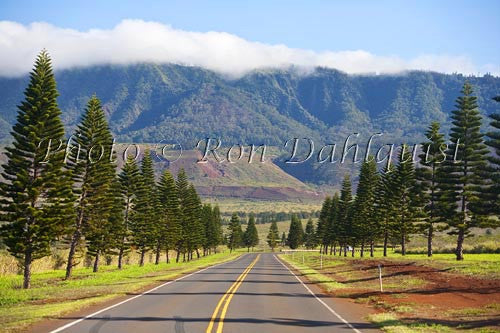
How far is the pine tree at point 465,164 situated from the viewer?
61312 millimetres

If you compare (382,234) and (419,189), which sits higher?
(419,189)

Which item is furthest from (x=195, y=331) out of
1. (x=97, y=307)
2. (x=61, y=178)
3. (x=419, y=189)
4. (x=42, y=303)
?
(x=419, y=189)

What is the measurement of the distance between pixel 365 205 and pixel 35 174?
62367 millimetres

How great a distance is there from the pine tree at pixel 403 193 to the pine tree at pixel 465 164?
40.6 feet

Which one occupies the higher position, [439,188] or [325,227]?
[439,188]

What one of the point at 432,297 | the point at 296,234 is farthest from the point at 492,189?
the point at 296,234

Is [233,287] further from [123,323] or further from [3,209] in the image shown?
[3,209]

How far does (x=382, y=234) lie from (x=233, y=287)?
211 feet

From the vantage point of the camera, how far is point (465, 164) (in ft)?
205

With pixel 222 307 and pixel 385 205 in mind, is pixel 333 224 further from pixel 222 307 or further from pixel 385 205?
pixel 222 307

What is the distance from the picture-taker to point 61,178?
47.4m

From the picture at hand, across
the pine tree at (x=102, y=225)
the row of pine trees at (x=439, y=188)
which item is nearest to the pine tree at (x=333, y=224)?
the row of pine trees at (x=439, y=188)

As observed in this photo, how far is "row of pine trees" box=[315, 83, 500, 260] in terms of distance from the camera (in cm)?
5994

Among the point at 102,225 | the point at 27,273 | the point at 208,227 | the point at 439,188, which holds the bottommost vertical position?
the point at 208,227
